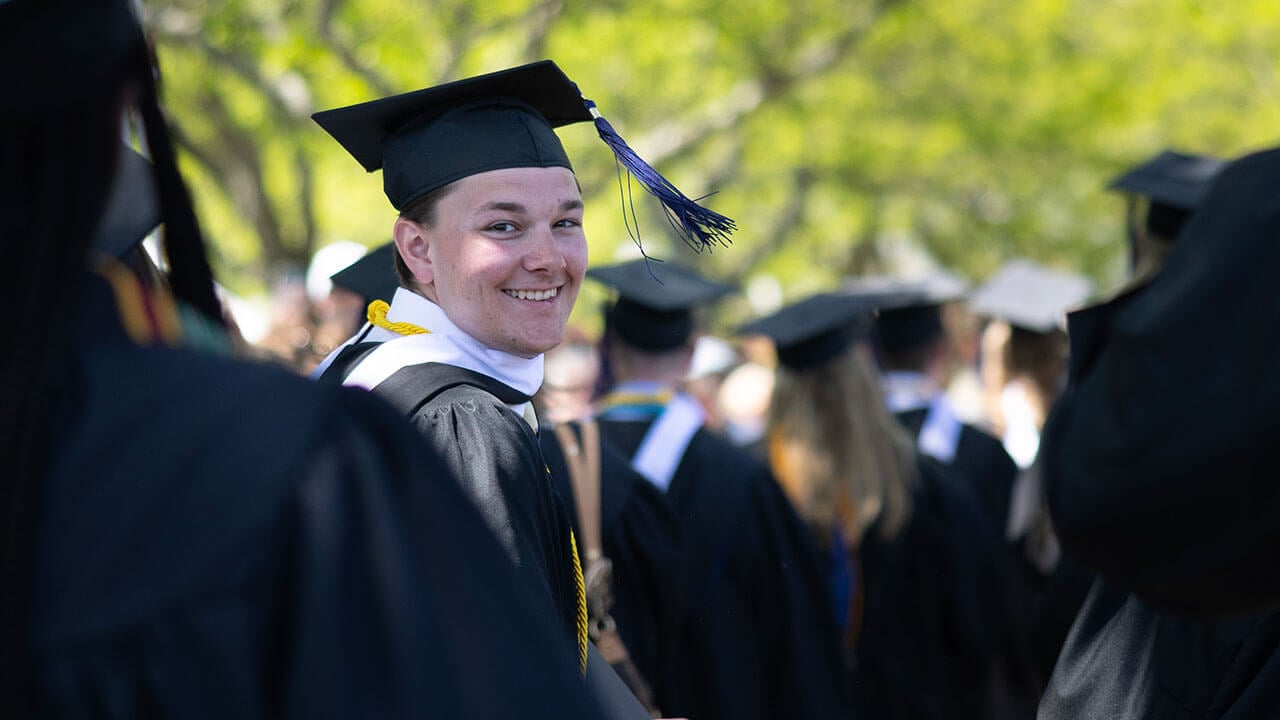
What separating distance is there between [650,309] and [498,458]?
292 centimetres

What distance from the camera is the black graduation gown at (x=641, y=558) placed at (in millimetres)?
3776

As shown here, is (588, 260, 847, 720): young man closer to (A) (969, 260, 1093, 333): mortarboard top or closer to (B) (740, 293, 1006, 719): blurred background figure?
(B) (740, 293, 1006, 719): blurred background figure

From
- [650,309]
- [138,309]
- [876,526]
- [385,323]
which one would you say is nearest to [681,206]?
[385,323]

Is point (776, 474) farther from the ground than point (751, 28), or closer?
closer

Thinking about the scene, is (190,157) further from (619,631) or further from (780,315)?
(619,631)

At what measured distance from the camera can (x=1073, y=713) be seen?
2523 mm

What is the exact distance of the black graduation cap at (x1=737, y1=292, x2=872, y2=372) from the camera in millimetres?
5543

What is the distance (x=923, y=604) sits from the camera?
18.8ft

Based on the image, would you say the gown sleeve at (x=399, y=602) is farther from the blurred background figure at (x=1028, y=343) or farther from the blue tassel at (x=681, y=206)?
the blurred background figure at (x=1028, y=343)

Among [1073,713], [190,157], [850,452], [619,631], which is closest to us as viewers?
[1073,713]

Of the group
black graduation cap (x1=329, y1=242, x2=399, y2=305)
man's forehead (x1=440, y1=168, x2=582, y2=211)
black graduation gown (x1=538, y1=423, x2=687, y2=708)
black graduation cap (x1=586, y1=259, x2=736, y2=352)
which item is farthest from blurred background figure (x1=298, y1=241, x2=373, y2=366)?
man's forehead (x1=440, y1=168, x2=582, y2=211)

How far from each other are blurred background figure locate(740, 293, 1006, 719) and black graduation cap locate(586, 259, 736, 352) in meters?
0.43

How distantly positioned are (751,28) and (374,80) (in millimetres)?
3303

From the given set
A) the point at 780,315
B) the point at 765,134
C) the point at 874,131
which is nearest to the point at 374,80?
the point at 780,315
